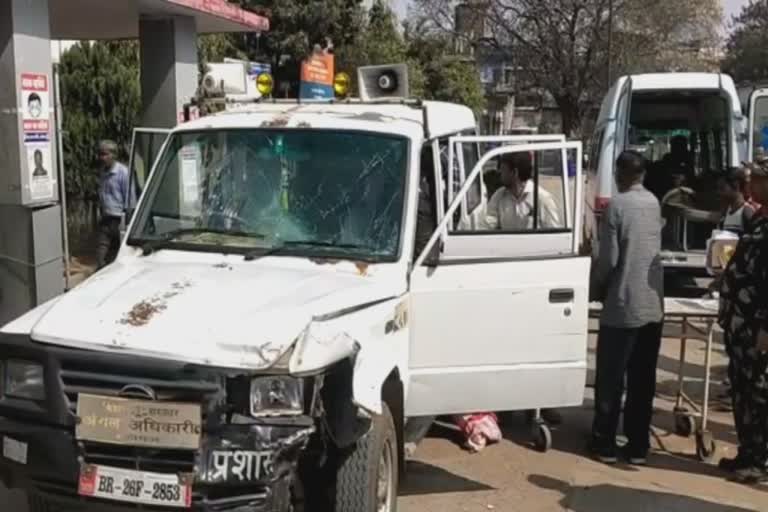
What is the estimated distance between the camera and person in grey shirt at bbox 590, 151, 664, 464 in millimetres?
5812

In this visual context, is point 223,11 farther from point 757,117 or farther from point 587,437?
point 587,437

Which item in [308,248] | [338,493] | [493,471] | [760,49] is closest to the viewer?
[338,493]

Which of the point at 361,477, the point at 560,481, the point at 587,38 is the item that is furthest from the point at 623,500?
the point at 587,38

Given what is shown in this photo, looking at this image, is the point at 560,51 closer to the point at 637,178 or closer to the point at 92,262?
the point at 92,262

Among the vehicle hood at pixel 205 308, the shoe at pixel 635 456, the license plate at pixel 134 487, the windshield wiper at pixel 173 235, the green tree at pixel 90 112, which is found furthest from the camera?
the green tree at pixel 90 112

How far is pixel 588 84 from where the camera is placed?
39250 mm

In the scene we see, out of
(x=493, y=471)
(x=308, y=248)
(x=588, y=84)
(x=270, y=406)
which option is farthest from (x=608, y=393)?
(x=588, y=84)

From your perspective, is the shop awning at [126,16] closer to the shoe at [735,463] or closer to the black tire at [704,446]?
the black tire at [704,446]

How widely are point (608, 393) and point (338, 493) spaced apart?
251 cm

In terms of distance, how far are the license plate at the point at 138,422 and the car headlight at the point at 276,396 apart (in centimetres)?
22

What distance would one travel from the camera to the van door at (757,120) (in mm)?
10836

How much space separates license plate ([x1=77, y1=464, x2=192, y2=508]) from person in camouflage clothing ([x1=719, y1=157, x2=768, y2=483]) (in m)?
3.37

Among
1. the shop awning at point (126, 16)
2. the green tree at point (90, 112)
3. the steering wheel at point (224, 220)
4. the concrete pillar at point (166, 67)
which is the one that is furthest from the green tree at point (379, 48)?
the steering wheel at point (224, 220)

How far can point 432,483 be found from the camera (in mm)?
5637
